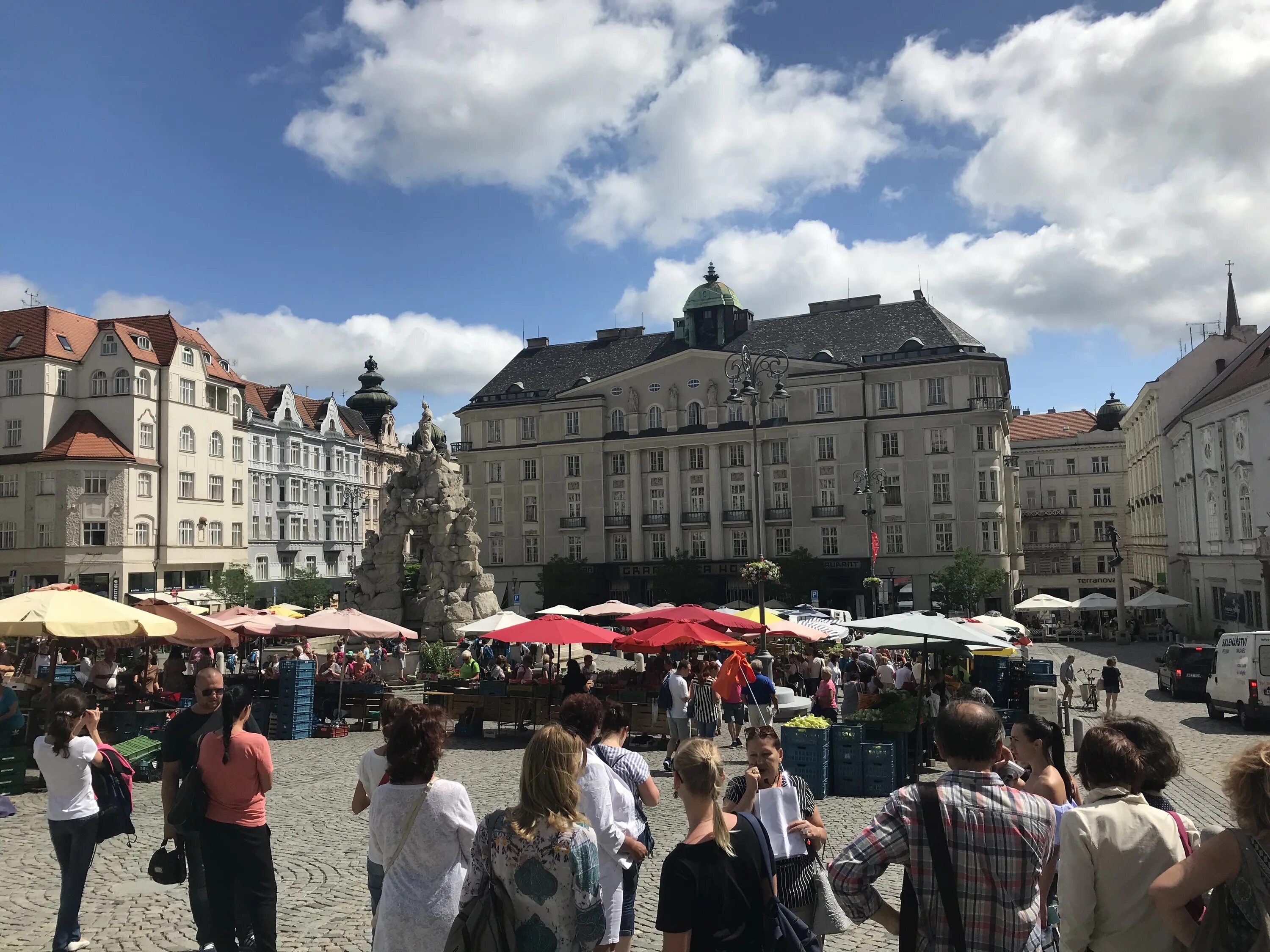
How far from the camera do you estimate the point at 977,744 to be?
4.11 meters

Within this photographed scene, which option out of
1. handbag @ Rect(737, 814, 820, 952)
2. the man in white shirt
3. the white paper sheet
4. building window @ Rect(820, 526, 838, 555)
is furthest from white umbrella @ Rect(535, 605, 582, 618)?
building window @ Rect(820, 526, 838, 555)

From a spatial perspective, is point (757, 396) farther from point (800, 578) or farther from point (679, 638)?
point (800, 578)

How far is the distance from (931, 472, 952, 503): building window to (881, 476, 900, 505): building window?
191cm

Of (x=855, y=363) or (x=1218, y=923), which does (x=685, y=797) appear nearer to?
(x=1218, y=923)

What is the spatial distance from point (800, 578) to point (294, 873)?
167 feet

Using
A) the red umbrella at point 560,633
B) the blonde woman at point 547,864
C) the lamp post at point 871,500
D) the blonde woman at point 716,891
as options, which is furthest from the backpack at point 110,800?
the lamp post at point 871,500

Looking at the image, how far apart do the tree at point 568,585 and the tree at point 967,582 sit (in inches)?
836

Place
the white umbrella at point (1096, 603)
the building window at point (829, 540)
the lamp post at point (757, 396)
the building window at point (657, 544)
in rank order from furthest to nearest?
1. the building window at point (657, 544)
2. the building window at point (829, 540)
3. the white umbrella at point (1096, 603)
4. the lamp post at point (757, 396)

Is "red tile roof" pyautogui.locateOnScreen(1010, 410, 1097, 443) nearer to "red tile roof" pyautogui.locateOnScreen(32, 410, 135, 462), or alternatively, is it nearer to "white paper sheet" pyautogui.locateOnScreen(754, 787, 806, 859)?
"red tile roof" pyautogui.locateOnScreen(32, 410, 135, 462)

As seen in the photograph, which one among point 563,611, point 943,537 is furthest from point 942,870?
point 943,537

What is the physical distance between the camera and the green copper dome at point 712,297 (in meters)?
70.5

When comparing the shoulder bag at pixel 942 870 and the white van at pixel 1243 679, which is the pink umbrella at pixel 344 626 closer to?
the white van at pixel 1243 679

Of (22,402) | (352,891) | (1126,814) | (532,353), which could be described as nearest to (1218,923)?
(1126,814)

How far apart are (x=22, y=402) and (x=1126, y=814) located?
58.7 m
